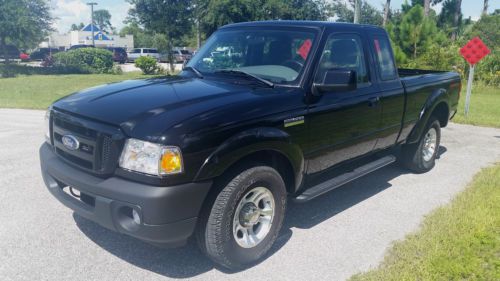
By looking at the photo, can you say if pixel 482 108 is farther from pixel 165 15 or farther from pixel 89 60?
pixel 89 60

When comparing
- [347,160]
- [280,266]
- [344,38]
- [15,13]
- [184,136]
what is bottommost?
[280,266]

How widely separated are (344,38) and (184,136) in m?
2.37

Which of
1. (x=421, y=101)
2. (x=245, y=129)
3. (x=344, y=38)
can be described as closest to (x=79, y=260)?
(x=245, y=129)

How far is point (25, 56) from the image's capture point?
45.4 metres

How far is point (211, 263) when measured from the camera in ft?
11.9

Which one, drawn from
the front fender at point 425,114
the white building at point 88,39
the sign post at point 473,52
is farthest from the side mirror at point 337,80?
the white building at point 88,39

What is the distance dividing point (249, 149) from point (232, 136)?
19 cm

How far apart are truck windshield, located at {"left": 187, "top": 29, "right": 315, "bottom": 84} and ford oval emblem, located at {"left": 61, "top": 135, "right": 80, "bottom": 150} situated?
1.54m

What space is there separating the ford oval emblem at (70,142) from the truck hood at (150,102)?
19cm

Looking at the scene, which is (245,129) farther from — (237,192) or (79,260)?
(79,260)

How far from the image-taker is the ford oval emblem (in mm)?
3340

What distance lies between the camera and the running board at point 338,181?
399cm

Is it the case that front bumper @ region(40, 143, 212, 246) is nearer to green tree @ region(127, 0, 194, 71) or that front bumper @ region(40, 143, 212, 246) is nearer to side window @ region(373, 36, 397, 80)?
side window @ region(373, 36, 397, 80)

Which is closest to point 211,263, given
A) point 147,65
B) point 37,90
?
point 37,90
